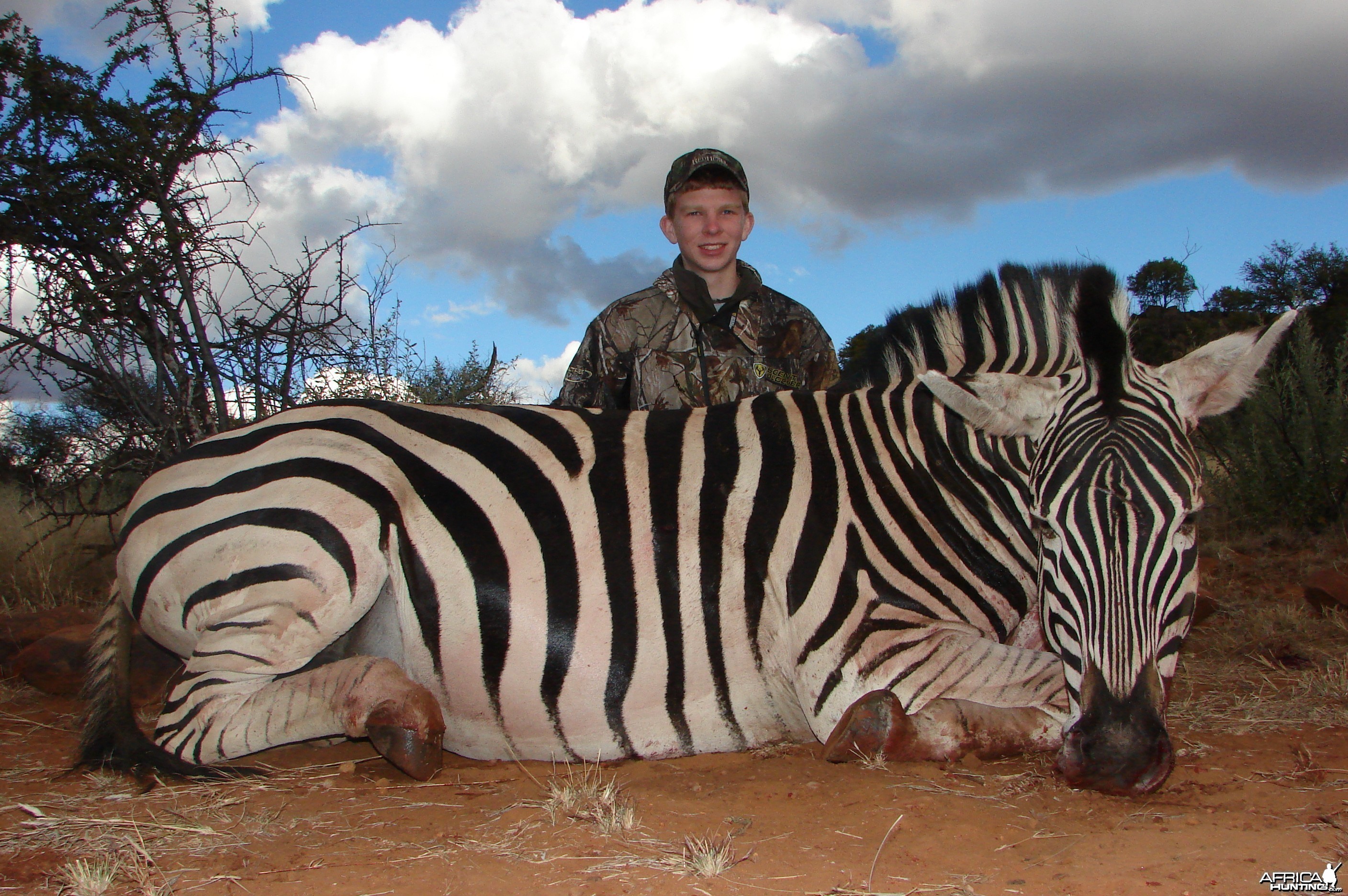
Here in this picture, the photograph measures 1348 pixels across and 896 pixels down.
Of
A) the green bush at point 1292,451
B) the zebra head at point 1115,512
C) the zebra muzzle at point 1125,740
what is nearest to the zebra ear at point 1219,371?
the zebra head at point 1115,512

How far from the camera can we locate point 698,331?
527 cm

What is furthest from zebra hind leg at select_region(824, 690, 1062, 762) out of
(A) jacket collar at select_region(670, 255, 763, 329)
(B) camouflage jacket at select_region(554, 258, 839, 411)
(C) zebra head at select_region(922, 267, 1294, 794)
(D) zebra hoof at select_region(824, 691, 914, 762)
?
(A) jacket collar at select_region(670, 255, 763, 329)

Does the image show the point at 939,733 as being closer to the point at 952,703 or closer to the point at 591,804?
the point at 952,703

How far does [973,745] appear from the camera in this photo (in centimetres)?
283

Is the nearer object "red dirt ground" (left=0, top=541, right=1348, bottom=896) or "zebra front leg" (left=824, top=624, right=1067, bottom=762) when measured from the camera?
"red dirt ground" (left=0, top=541, right=1348, bottom=896)

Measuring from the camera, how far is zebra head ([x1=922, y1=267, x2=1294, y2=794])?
7.91ft

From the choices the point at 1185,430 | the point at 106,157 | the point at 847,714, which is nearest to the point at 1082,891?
the point at 847,714

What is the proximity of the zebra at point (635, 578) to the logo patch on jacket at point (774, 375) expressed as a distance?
6.28 ft

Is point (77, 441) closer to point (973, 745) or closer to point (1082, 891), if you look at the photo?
point (973, 745)

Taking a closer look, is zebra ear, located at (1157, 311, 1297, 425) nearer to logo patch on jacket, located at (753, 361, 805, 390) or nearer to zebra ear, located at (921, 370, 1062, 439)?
zebra ear, located at (921, 370, 1062, 439)

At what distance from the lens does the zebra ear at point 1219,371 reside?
8.93 feet

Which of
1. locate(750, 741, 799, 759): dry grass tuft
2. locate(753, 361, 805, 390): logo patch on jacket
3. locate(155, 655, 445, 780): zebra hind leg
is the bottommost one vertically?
locate(750, 741, 799, 759): dry grass tuft

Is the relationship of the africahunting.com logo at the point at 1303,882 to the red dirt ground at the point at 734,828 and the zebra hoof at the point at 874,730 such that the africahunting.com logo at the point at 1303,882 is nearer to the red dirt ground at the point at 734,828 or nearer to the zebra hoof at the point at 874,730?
the red dirt ground at the point at 734,828

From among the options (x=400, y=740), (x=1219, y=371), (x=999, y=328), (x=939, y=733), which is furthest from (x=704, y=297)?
(x=400, y=740)
